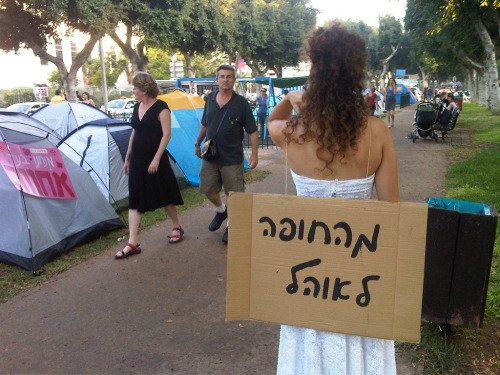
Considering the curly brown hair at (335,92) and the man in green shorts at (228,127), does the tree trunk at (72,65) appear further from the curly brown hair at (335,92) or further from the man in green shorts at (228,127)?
the curly brown hair at (335,92)

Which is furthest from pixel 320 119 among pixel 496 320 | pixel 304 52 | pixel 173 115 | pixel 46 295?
pixel 173 115

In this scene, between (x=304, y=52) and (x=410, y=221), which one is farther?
(x=304, y=52)

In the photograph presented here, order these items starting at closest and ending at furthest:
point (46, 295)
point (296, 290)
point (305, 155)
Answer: point (296, 290), point (305, 155), point (46, 295)

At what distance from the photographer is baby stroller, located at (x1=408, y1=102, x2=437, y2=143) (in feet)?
44.9

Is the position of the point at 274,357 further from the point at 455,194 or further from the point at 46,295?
the point at 455,194

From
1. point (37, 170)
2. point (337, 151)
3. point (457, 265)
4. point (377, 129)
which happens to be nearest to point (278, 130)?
point (337, 151)

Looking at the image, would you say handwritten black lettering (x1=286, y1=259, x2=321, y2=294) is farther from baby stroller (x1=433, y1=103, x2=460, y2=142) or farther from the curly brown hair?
baby stroller (x1=433, y1=103, x2=460, y2=142)

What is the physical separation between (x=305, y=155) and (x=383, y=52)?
65.8m

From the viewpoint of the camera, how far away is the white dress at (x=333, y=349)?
6.26ft

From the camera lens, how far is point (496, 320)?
3.46m

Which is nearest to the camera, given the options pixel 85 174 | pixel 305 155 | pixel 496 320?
pixel 305 155

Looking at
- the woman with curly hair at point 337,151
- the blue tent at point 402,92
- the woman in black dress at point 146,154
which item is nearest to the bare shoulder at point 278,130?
the woman with curly hair at point 337,151

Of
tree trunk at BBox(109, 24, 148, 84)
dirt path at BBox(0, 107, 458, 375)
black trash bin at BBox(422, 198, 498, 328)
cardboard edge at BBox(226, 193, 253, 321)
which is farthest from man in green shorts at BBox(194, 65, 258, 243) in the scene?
tree trunk at BBox(109, 24, 148, 84)

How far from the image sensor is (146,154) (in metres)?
5.13
